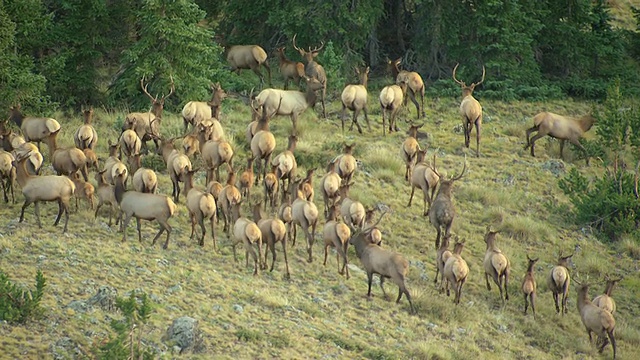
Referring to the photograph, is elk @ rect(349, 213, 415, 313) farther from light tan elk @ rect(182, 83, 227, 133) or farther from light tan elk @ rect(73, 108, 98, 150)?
light tan elk @ rect(182, 83, 227, 133)

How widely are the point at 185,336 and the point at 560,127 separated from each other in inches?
582

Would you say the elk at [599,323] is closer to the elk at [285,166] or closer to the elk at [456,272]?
the elk at [456,272]

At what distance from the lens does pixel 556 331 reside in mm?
19578

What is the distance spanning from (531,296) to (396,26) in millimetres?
16541

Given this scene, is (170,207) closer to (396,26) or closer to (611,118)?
(611,118)

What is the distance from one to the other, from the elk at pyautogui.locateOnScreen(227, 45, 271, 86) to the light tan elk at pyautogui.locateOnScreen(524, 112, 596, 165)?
24.9 feet

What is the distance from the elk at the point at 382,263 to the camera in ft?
Result: 60.9

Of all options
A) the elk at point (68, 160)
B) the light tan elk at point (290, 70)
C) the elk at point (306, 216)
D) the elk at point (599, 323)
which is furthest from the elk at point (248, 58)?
the elk at point (599, 323)

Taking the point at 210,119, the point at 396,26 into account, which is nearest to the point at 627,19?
the point at 396,26

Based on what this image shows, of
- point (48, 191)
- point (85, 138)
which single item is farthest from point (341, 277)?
point (85, 138)

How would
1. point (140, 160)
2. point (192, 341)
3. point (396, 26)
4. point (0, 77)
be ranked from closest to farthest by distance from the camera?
point (192, 341), point (140, 160), point (0, 77), point (396, 26)

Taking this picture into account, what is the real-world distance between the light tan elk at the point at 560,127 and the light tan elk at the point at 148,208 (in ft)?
37.7

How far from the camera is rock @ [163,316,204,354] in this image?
49.8 feet

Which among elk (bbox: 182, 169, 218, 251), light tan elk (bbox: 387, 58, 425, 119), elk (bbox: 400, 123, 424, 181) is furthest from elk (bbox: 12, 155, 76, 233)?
light tan elk (bbox: 387, 58, 425, 119)
